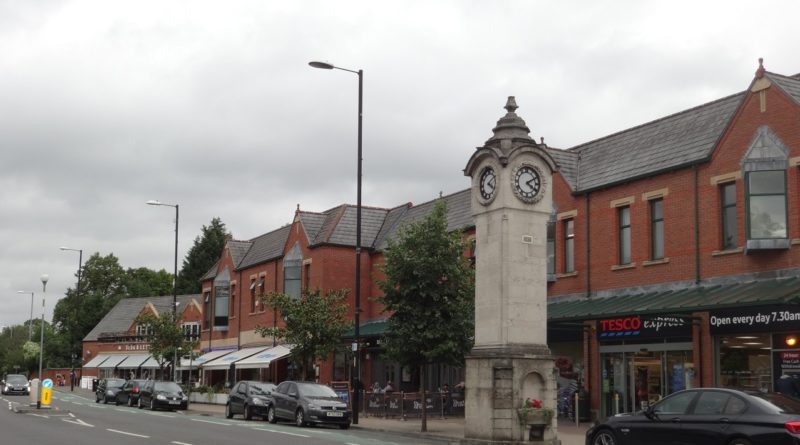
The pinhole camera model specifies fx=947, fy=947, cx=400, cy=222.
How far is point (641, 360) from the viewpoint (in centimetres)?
2798

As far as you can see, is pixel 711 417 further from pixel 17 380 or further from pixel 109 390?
pixel 17 380

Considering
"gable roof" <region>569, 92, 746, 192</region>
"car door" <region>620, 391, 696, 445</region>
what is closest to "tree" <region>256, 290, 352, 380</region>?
"gable roof" <region>569, 92, 746, 192</region>

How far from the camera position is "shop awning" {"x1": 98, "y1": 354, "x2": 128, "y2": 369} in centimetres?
8221

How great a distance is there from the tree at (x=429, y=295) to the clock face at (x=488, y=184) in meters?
4.96

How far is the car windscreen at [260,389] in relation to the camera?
113 ft

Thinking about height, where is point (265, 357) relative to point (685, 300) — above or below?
below

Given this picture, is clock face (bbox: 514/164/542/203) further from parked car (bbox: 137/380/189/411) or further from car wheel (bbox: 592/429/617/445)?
parked car (bbox: 137/380/189/411)

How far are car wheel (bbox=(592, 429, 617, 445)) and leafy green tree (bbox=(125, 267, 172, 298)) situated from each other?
4137 inches

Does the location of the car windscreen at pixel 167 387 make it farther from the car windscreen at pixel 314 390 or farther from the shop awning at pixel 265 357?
the car windscreen at pixel 314 390

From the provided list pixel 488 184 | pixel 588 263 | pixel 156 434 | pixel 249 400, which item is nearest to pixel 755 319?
pixel 488 184

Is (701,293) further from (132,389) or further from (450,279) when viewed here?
(132,389)

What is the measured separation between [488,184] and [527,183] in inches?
37.1

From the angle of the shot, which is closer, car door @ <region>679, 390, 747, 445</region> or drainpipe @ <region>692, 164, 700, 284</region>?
car door @ <region>679, 390, 747, 445</region>

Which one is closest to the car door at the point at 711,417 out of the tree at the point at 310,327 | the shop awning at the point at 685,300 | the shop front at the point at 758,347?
the shop awning at the point at 685,300
